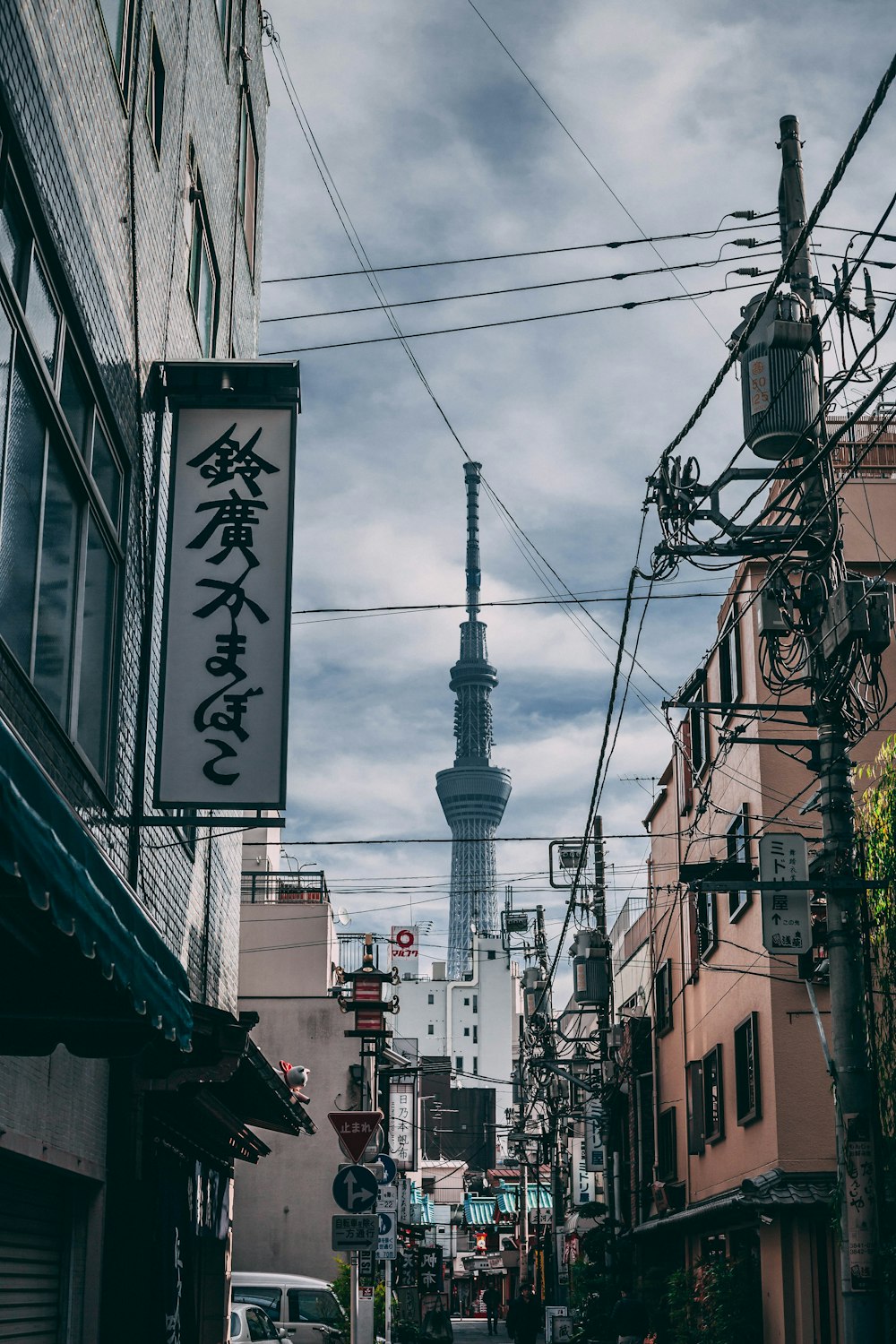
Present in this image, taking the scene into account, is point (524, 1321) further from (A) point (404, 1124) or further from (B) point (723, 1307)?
(A) point (404, 1124)

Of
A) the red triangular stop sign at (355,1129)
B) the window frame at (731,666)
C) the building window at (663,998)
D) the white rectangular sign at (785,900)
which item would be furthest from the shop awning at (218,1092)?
the building window at (663,998)

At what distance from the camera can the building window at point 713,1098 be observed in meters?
26.2

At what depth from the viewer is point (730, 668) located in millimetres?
25203

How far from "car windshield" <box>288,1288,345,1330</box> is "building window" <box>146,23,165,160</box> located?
21.7 metres

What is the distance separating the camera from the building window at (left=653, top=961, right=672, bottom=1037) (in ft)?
109

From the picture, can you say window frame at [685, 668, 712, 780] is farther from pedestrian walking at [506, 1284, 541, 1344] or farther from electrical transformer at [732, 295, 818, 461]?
pedestrian walking at [506, 1284, 541, 1344]

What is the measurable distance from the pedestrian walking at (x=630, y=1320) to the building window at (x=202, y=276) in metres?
16.5

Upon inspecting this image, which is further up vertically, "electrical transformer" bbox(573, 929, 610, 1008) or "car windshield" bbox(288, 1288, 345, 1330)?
"electrical transformer" bbox(573, 929, 610, 1008)

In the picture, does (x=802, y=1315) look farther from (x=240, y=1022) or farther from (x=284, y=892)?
(x=284, y=892)

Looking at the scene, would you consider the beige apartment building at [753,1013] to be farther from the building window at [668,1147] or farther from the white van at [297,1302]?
the white van at [297,1302]

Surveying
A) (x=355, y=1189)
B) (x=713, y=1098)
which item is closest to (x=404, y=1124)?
(x=713, y=1098)

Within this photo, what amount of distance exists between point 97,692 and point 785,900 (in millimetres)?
8345

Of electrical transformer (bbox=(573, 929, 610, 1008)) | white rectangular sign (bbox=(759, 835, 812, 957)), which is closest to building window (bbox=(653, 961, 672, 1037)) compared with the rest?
electrical transformer (bbox=(573, 929, 610, 1008))

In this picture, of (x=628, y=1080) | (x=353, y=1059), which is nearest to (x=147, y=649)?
(x=628, y=1080)
